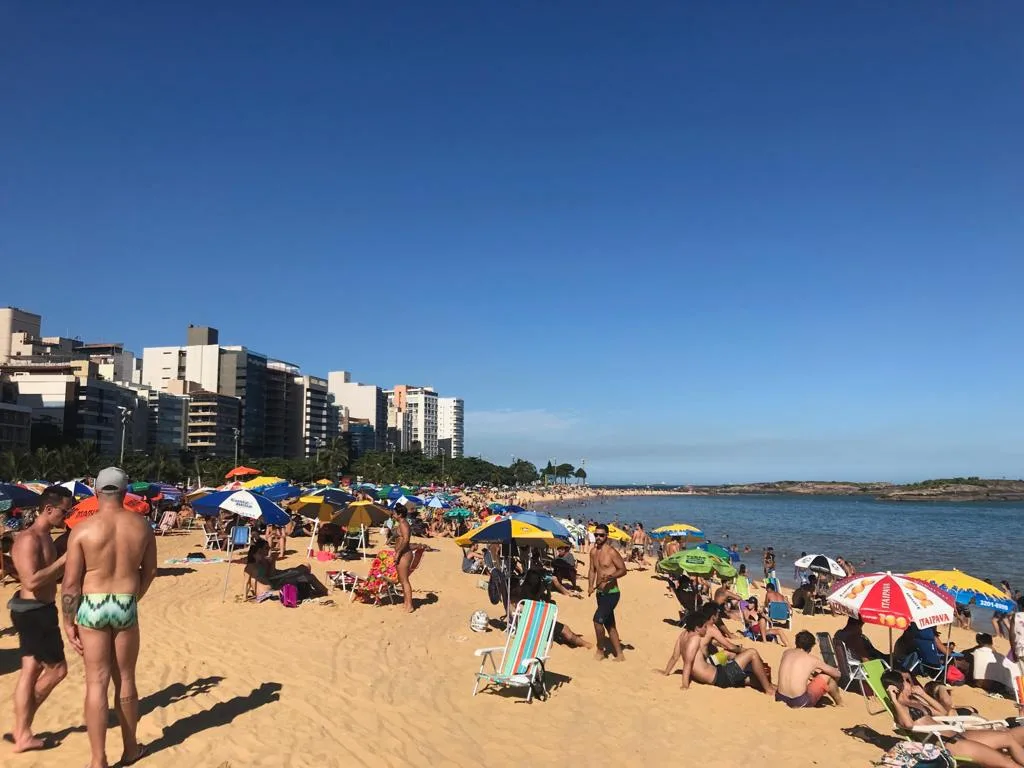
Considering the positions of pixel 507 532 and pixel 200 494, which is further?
pixel 200 494

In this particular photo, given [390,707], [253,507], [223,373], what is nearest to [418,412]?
[223,373]

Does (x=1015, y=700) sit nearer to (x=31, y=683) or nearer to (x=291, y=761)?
(x=291, y=761)

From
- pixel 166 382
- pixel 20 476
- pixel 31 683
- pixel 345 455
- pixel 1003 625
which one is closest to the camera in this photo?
pixel 31 683

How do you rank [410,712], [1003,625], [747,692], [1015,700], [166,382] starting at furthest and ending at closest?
[166,382] → [1003,625] → [1015,700] → [747,692] → [410,712]

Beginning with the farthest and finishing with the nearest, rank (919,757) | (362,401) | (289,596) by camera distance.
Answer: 1. (362,401)
2. (289,596)
3. (919,757)

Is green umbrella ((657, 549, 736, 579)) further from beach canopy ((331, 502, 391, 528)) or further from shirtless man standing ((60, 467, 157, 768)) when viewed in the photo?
shirtless man standing ((60, 467, 157, 768))

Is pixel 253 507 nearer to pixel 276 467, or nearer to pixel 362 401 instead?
pixel 276 467

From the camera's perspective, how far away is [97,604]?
394cm

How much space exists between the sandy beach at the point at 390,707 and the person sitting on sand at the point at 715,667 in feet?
0.43

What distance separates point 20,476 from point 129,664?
5327cm

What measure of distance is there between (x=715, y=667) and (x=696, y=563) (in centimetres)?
473

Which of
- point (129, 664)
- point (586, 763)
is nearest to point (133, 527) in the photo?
point (129, 664)

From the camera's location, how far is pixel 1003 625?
607 inches

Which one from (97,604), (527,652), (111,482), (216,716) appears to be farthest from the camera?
(527,652)
